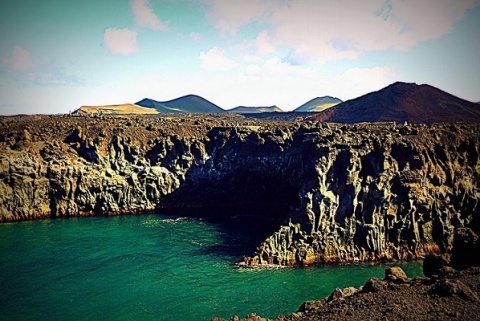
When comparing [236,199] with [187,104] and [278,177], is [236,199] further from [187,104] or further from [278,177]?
[187,104]

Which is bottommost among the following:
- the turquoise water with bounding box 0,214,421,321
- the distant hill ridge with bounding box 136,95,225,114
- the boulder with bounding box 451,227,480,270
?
the turquoise water with bounding box 0,214,421,321

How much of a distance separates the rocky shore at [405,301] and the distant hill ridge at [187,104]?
470ft

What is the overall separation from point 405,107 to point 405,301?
7853 cm

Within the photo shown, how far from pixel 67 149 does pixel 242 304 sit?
45072 millimetres

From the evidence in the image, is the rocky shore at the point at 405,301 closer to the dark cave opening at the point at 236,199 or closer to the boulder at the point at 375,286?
the boulder at the point at 375,286

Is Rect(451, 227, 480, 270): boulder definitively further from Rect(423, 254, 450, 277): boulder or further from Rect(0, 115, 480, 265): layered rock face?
→ Rect(0, 115, 480, 265): layered rock face

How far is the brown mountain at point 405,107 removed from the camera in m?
86.1

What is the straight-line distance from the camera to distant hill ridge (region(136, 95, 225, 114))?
545 feet

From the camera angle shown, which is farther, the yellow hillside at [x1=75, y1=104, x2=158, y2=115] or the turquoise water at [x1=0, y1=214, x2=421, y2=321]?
the yellow hillside at [x1=75, y1=104, x2=158, y2=115]

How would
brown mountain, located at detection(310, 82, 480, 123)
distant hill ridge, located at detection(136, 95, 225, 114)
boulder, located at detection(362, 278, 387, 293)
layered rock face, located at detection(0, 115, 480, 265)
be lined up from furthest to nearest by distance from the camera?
distant hill ridge, located at detection(136, 95, 225, 114) < brown mountain, located at detection(310, 82, 480, 123) < layered rock face, located at detection(0, 115, 480, 265) < boulder, located at detection(362, 278, 387, 293)

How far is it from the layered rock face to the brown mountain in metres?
30.9

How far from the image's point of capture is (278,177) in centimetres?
6181

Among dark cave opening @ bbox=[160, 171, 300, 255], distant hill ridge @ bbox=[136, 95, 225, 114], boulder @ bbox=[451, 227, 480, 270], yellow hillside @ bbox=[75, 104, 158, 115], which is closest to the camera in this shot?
boulder @ bbox=[451, 227, 480, 270]

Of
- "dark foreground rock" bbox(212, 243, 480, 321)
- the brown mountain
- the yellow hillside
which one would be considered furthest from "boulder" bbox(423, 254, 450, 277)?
the yellow hillside
